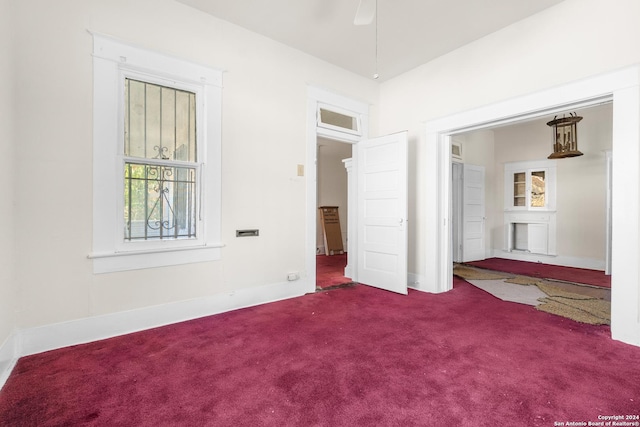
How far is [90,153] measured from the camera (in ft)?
8.07

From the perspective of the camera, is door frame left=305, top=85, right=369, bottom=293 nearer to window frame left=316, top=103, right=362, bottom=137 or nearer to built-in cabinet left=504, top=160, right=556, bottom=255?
window frame left=316, top=103, right=362, bottom=137

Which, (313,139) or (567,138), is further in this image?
(567,138)

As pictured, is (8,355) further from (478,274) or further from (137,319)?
(478,274)

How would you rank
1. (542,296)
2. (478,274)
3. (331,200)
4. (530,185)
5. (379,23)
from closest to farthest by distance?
(379,23)
(542,296)
(478,274)
(530,185)
(331,200)

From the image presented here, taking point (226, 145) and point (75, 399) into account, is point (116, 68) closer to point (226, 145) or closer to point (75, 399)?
point (226, 145)

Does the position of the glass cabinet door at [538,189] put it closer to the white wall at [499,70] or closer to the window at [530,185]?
the window at [530,185]

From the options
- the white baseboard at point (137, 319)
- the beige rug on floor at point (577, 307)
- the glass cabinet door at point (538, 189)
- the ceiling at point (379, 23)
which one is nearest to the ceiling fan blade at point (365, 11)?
the ceiling at point (379, 23)

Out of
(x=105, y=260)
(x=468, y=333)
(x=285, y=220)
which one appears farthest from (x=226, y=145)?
(x=468, y=333)

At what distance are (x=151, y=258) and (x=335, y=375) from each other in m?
1.96

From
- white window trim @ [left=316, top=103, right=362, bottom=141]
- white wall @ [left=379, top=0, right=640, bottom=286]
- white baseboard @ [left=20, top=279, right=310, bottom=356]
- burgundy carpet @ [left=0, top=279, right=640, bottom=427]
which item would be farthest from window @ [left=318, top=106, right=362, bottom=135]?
burgundy carpet @ [left=0, top=279, right=640, bottom=427]

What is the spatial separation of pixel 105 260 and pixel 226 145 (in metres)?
1.54

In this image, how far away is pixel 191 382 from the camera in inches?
72.7

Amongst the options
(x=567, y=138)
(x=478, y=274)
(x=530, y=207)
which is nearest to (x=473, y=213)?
(x=530, y=207)

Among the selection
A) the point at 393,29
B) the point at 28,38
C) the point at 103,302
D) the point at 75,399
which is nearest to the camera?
the point at 75,399
